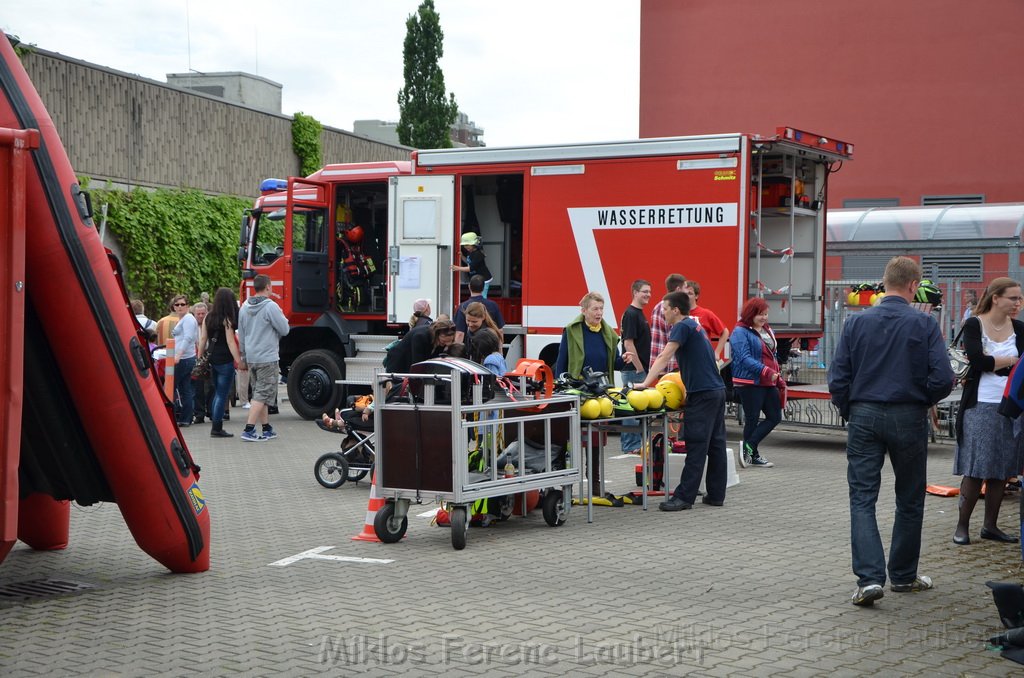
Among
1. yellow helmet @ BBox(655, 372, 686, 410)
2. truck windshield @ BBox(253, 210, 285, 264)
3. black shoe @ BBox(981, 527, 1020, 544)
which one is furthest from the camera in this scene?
truck windshield @ BBox(253, 210, 285, 264)

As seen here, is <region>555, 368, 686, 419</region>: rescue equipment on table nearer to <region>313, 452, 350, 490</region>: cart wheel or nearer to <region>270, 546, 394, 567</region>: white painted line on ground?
<region>270, 546, 394, 567</region>: white painted line on ground

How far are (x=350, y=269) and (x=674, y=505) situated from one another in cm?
849

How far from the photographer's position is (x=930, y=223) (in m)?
21.3

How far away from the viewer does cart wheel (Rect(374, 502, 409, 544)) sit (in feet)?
25.9

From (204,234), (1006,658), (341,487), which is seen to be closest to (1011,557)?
(1006,658)

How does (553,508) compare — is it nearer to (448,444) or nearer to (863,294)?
(448,444)

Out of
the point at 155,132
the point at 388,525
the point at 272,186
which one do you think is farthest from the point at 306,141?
the point at 388,525

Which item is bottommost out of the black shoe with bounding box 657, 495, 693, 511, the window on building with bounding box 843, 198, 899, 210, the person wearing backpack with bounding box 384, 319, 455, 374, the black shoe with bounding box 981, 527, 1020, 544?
the black shoe with bounding box 657, 495, 693, 511

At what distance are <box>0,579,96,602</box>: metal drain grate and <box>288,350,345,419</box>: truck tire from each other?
366 inches

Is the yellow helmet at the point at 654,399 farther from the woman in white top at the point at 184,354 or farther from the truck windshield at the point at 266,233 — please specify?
the truck windshield at the point at 266,233

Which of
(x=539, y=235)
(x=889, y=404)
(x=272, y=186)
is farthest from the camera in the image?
(x=272, y=186)

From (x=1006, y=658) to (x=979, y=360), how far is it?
2.87 m

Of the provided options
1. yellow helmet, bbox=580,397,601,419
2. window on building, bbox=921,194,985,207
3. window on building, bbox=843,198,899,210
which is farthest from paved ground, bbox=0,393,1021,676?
window on building, bbox=843,198,899,210

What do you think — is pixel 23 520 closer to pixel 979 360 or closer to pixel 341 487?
pixel 341 487
